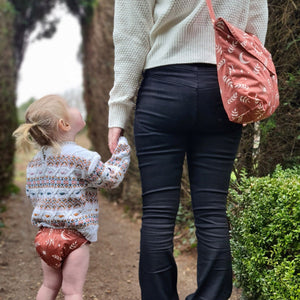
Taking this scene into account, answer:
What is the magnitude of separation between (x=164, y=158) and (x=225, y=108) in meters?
0.32

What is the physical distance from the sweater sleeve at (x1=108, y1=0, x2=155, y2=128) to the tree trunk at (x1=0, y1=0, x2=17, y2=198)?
13.9 feet

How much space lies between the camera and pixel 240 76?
1.62m

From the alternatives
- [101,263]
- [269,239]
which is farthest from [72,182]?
[101,263]

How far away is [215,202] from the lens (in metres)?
1.77

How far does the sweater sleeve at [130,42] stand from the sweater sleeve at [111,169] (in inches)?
8.7

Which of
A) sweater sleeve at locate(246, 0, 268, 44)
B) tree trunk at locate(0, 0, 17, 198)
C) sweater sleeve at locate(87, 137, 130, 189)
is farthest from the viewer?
tree trunk at locate(0, 0, 17, 198)

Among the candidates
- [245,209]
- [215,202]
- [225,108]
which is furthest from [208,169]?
[245,209]

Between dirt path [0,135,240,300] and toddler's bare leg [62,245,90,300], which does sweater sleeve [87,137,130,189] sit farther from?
dirt path [0,135,240,300]

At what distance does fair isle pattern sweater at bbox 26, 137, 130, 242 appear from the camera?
6.38 ft

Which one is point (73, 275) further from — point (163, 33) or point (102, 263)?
point (102, 263)

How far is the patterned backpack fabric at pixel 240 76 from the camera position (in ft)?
5.24

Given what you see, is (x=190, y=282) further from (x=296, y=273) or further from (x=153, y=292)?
(x=153, y=292)

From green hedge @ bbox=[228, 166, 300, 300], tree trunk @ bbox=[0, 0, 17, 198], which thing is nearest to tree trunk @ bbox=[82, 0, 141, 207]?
tree trunk @ bbox=[0, 0, 17, 198]

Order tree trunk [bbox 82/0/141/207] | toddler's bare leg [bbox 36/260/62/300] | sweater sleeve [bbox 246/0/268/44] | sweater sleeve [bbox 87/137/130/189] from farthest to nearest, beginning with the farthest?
1. tree trunk [bbox 82/0/141/207]
2. toddler's bare leg [bbox 36/260/62/300]
3. sweater sleeve [bbox 87/137/130/189]
4. sweater sleeve [bbox 246/0/268/44]
